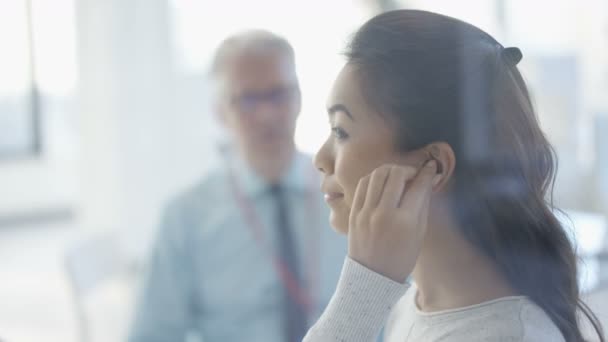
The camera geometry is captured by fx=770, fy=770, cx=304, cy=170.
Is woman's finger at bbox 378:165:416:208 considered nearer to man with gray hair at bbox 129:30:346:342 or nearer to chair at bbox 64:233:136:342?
man with gray hair at bbox 129:30:346:342

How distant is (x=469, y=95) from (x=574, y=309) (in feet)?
0.67

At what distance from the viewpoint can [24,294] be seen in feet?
8.52

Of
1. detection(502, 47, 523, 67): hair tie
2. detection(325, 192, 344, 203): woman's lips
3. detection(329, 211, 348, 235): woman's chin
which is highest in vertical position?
detection(502, 47, 523, 67): hair tie

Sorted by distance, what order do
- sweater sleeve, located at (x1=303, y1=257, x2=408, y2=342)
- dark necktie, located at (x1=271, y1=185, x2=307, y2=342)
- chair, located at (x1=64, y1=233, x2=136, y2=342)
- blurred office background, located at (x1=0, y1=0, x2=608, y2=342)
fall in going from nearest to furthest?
sweater sleeve, located at (x1=303, y1=257, x2=408, y2=342) < dark necktie, located at (x1=271, y1=185, x2=307, y2=342) < blurred office background, located at (x1=0, y1=0, x2=608, y2=342) < chair, located at (x1=64, y1=233, x2=136, y2=342)

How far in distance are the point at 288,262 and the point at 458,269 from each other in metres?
0.52

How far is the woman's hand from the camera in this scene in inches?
20.3

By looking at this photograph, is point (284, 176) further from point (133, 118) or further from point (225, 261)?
point (133, 118)

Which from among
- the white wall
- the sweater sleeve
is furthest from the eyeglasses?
the white wall

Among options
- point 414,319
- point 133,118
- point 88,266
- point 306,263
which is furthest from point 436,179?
point 133,118

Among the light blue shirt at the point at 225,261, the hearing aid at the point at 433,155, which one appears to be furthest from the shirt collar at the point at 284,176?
the hearing aid at the point at 433,155

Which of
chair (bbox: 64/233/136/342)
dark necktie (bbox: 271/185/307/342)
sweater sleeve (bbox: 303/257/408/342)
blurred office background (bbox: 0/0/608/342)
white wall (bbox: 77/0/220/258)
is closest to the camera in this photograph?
sweater sleeve (bbox: 303/257/408/342)

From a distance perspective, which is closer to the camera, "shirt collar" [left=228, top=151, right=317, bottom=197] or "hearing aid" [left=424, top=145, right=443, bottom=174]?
"hearing aid" [left=424, top=145, right=443, bottom=174]

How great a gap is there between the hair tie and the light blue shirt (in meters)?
0.51

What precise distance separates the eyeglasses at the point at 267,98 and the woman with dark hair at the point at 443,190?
1.51 ft
